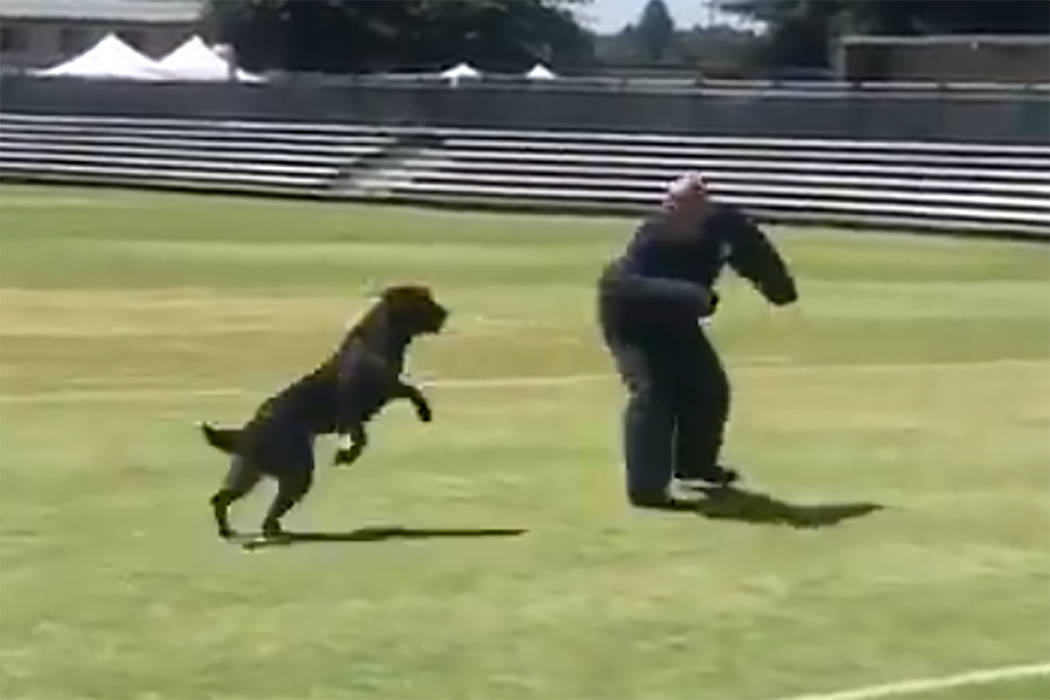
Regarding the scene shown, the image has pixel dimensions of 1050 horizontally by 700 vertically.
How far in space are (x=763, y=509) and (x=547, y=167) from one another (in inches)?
1375

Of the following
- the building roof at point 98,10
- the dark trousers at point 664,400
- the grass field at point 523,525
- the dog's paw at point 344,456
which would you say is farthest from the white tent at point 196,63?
the dog's paw at point 344,456

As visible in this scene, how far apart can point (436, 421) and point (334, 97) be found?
37.0m

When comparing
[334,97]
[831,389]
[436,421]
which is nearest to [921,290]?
[831,389]

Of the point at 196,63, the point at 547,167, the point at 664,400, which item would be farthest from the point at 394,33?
the point at 664,400

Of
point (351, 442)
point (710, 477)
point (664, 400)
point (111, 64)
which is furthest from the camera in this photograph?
point (111, 64)

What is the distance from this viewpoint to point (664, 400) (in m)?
12.9

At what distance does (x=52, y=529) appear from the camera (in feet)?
→ 41.0

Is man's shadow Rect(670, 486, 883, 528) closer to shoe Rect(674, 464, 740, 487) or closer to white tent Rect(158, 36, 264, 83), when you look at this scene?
shoe Rect(674, 464, 740, 487)

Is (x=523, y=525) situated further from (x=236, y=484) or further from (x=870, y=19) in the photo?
(x=870, y=19)

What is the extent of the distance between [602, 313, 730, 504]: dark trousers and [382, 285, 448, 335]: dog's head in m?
1.40

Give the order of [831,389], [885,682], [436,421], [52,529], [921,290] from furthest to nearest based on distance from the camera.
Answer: [921,290] < [831,389] < [436,421] < [52,529] < [885,682]

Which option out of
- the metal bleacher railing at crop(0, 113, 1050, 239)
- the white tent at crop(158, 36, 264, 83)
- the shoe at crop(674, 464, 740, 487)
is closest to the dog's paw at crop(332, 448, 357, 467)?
the shoe at crop(674, 464, 740, 487)

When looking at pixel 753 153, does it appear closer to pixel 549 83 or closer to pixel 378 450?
pixel 549 83

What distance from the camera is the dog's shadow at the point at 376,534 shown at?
1198 cm
